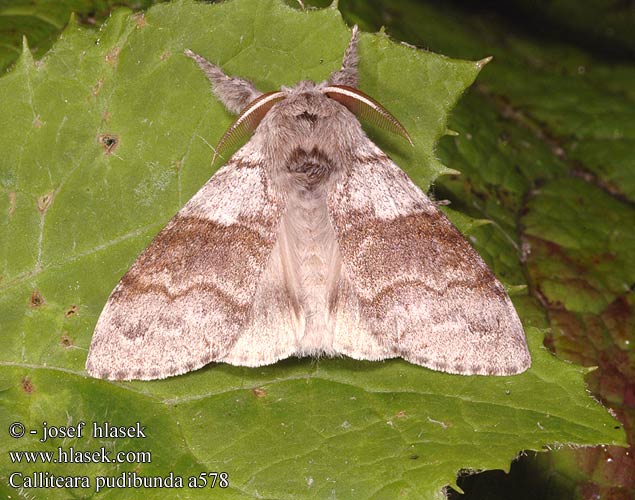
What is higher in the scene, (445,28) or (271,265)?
(445,28)

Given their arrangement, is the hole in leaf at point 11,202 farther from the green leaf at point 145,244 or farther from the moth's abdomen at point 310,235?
the moth's abdomen at point 310,235

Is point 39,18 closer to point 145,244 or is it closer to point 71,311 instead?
point 145,244

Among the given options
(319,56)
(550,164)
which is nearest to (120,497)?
(319,56)

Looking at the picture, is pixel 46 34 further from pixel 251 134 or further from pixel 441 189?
pixel 441 189

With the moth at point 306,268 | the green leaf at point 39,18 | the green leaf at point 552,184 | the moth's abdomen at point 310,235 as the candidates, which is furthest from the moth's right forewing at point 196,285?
the green leaf at point 39,18

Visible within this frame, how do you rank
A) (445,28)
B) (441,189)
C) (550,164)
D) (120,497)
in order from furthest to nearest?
(445,28) → (550,164) → (441,189) → (120,497)

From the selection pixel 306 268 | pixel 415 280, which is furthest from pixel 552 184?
pixel 306 268

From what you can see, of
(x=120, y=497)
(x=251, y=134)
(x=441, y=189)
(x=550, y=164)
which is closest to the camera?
(x=120, y=497)
